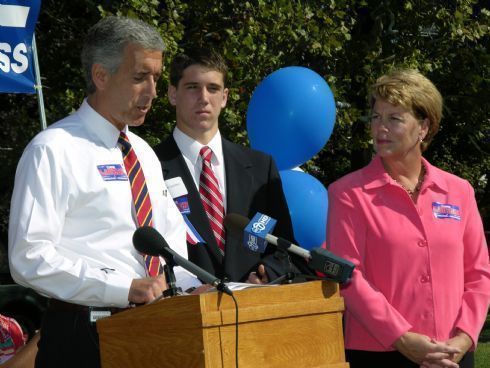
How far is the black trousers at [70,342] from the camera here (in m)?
3.47

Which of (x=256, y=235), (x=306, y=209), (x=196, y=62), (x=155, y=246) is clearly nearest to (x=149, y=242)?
(x=155, y=246)

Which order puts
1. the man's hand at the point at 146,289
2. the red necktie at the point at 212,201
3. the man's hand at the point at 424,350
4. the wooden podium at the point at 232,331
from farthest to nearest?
the red necktie at the point at 212,201 < the man's hand at the point at 424,350 < the man's hand at the point at 146,289 < the wooden podium at the point at 232,331

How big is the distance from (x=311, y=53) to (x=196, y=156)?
910 cm

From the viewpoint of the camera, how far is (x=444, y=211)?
457cm

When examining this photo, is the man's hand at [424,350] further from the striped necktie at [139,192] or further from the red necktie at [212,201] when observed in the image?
the striped necktie at [139,192]

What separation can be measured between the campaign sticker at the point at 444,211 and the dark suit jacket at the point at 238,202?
0.82m

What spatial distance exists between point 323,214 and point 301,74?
3.82 feet

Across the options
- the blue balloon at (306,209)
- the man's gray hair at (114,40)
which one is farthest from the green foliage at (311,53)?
the man's gray hair at (114,40)

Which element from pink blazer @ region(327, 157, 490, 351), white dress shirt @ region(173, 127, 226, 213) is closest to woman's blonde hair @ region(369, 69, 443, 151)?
pink blazer @ region(327, 157, 490, 351)

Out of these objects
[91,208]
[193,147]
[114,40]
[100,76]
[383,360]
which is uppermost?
[114,40]

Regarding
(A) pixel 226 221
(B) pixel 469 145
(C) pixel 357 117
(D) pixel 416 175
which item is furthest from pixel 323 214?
(B) pixel 469 145

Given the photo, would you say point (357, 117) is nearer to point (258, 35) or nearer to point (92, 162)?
point (258, 35)

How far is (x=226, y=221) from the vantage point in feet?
11.7

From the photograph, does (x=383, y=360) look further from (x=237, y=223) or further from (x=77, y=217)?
(x=77, y=217)
